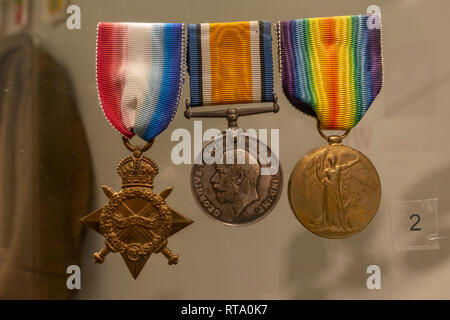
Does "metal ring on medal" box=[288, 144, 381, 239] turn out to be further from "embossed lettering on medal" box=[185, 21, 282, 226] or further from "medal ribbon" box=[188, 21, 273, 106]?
"medal ribbon" box=[188, 21, 273, 106]

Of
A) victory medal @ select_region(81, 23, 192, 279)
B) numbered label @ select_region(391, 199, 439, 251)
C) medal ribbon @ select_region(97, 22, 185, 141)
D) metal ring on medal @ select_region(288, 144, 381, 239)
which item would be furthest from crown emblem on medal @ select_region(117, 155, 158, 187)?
numbered label @ select_region(391, 199, 439, 251)

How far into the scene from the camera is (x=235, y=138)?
3.84 m

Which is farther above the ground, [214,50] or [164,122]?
[214,50]

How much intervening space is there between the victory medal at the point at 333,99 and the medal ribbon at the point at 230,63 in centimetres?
10

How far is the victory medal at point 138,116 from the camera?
150 inches

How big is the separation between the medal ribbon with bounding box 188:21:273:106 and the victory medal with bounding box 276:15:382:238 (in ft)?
0.31

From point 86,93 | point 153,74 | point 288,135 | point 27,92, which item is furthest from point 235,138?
point 27,92

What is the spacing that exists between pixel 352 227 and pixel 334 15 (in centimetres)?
107

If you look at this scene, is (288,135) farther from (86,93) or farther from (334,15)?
(86,93)

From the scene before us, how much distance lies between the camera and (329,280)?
3.87 m

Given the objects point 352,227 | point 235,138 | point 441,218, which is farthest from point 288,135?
point 441,218

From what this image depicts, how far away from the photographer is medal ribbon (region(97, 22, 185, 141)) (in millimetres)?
3879

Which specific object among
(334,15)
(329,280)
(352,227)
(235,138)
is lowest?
(329,280)

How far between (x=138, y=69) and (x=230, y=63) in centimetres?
46
